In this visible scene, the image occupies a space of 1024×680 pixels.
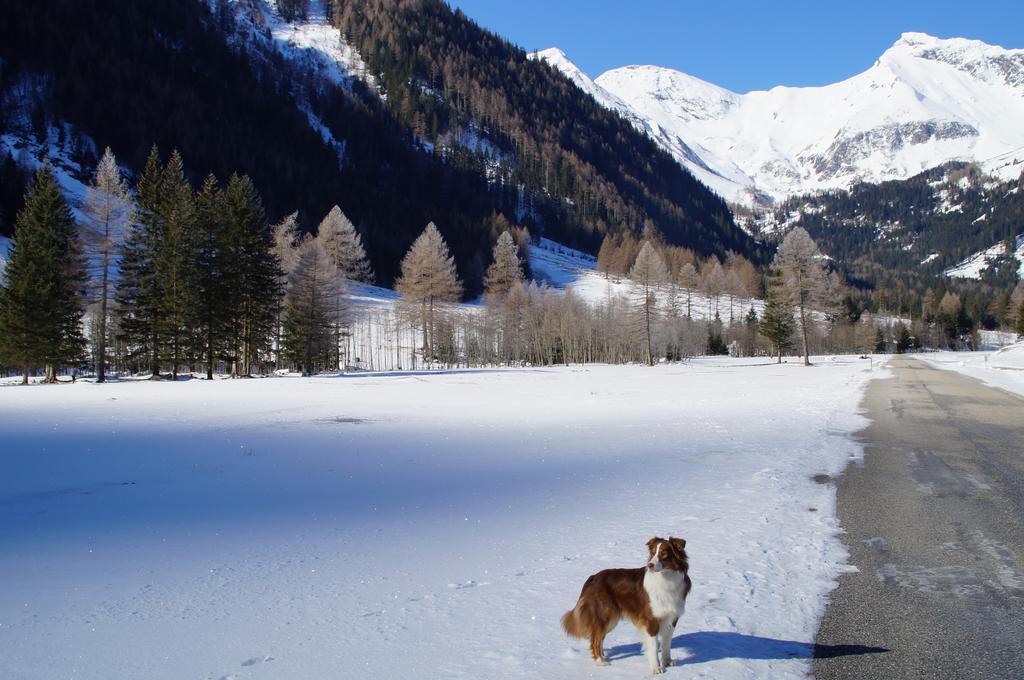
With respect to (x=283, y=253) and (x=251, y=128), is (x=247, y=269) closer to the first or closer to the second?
(x=283, y=253)

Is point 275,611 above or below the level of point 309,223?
below

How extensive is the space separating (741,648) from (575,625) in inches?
48.4

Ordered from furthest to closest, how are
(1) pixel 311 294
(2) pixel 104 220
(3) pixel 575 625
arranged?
(1) pixel 311 294, (2) pixel 104 220, (3) pixel 575 625

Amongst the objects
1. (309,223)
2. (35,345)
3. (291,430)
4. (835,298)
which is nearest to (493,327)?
(835,298)

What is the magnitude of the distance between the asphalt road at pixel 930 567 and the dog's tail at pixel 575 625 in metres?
1.52

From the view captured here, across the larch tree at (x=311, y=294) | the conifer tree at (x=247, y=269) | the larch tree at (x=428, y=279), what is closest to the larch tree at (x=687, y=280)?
the larch tree at (x=428, y=279)

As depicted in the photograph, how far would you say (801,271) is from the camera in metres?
55.3

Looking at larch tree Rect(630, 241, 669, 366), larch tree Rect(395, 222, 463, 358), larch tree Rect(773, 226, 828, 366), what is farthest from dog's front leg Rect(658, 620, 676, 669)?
larch tree Rect(773, 226, 828, 366)

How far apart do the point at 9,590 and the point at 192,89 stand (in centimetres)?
18057

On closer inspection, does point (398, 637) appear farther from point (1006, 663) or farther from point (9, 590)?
point (1006, 663)

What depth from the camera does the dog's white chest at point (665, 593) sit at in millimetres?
3633

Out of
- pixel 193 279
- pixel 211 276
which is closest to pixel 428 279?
pixel 211 276

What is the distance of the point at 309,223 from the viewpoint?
4860 inches

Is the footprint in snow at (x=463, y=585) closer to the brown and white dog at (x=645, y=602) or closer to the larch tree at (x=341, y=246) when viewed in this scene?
the brown and white dog at (x=645, y=602)
